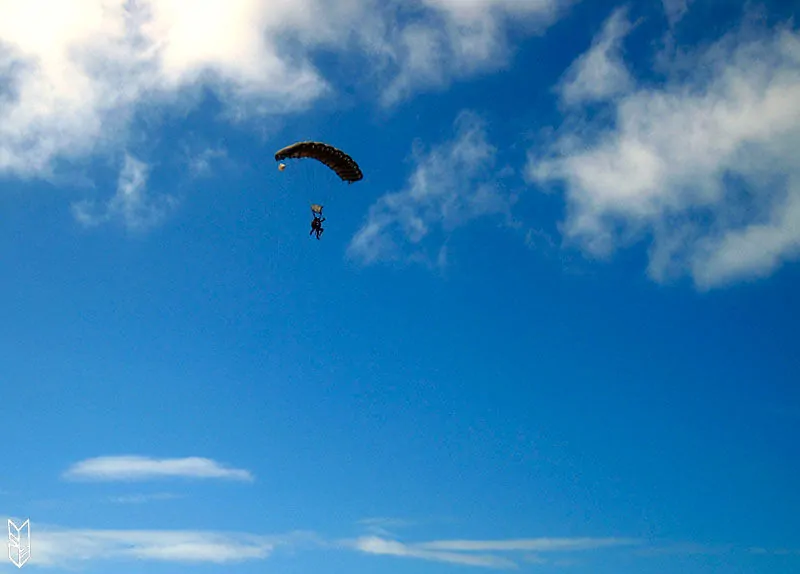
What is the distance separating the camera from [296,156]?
108 m

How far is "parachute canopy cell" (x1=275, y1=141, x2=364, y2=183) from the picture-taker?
351 feet

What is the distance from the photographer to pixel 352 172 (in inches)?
4336

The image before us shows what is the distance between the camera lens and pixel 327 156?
10844 centimetres

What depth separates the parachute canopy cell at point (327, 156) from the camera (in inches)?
4215

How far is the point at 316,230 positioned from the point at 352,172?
8.58 meters

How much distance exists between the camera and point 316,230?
11406cm

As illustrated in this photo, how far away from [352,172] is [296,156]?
653cm

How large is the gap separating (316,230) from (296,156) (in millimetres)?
9873
